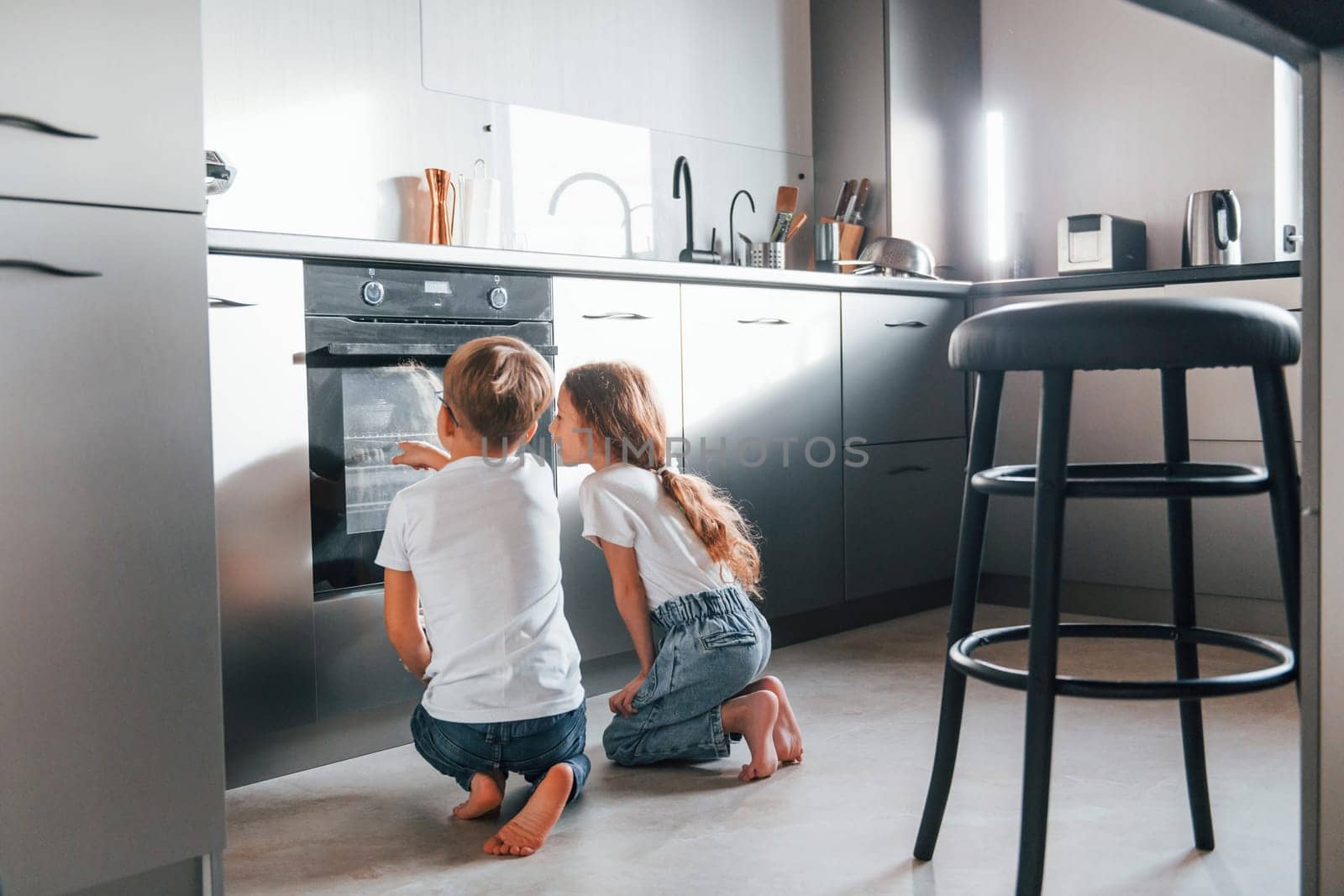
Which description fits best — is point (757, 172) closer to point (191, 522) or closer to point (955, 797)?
point (955, 797)

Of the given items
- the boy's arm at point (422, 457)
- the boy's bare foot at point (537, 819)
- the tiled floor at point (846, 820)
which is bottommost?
the tiled floor at point (846, 820)

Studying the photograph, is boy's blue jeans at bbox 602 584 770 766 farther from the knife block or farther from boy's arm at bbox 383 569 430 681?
the knife block

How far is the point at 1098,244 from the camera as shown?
141 inches

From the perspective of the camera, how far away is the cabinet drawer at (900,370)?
3.21 meters

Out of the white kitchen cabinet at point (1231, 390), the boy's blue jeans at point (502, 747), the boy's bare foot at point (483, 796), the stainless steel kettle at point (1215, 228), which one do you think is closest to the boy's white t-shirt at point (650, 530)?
the boy's blue jeans at point (502, 747)

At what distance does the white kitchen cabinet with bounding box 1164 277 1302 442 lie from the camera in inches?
117

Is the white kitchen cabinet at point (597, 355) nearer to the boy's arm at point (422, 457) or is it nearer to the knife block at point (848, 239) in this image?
the boy's arm at point (422, 457)

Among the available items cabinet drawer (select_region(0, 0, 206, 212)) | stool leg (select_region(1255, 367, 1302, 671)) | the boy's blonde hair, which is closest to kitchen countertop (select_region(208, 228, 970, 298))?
the boy's blonde hair

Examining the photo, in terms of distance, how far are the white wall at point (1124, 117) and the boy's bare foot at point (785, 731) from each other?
2.28 m

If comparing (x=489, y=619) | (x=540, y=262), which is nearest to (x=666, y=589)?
(x=489, y=619)

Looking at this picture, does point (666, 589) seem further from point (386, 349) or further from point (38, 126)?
point (38, 126)

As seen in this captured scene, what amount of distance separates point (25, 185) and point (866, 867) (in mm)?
1331

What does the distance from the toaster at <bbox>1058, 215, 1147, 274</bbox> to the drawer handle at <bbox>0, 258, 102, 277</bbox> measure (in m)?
2.97

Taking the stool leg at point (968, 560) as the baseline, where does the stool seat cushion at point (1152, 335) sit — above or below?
above
